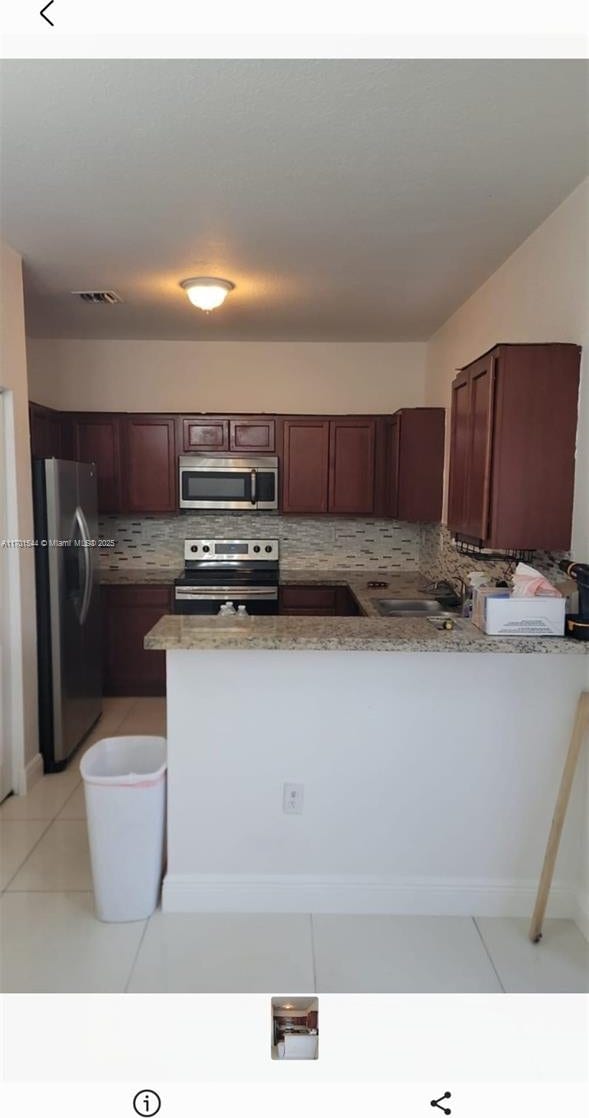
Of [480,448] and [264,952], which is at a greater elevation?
[480,448]

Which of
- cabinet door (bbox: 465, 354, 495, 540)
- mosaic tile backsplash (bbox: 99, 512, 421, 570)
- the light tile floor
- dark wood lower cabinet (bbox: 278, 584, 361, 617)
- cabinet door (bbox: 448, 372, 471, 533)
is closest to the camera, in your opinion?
the light tile floor

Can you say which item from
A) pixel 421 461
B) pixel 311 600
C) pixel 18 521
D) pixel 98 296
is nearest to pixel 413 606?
pixel 311 600

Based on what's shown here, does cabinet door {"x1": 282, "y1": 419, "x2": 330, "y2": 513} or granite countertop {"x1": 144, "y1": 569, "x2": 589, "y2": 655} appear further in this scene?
cabinet door {"x1": 282, "y1": 419, "x2": 330, "y2": 513}

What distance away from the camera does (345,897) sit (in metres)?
2.18

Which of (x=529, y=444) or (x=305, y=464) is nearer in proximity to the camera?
(x=529, y=444)

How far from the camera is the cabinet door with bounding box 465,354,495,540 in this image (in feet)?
7.57

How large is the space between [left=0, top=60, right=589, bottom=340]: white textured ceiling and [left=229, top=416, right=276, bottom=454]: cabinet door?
106cm

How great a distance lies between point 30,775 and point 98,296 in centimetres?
264

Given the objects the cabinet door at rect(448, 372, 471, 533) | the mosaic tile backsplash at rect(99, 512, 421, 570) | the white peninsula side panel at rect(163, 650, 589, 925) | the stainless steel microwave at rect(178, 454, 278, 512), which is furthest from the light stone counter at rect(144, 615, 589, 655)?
the mosaic tile backsplash at rect(99, 512, 421, 570)

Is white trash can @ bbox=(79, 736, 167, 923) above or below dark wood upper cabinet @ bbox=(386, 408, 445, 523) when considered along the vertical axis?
below

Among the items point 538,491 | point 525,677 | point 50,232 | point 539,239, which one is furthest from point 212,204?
point 525,677

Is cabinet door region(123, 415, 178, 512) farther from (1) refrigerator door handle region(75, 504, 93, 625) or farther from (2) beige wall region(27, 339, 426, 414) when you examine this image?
(1) refrigerator door handle region(75, 504, 93, 625)

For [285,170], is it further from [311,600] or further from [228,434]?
[311,600]
